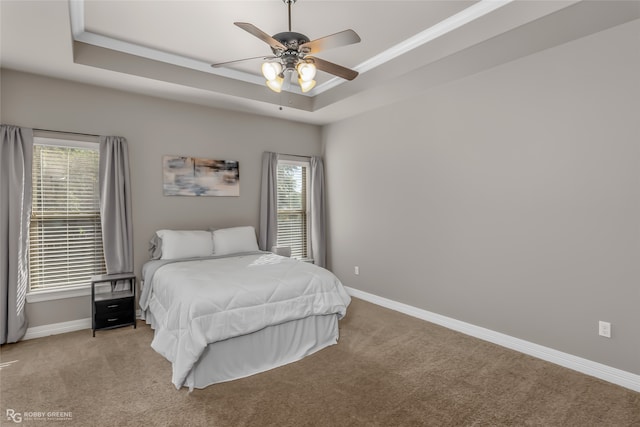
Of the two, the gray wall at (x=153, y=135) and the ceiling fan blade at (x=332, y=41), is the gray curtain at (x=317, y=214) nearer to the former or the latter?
the gray wall at (x=153, y=135)

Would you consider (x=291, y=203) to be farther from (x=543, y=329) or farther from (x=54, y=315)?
(x=543, y=329)

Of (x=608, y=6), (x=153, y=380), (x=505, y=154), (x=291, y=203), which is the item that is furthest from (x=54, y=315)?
(x=608, y=6)

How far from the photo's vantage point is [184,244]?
156 inches

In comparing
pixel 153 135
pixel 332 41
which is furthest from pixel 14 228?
pixel 332 41

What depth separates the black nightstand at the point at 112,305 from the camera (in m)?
3.47

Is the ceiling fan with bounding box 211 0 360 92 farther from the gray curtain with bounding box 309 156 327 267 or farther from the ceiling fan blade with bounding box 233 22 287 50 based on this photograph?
the gray curtain with bounding box 309 156 327 267

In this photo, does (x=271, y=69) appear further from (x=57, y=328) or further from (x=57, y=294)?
(x=57, y=328)

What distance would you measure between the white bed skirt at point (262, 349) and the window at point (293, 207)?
2.38 metres

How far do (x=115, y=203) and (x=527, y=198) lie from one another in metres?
4.28

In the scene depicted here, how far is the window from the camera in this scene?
541cm

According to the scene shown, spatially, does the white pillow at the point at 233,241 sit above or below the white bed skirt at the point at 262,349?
above

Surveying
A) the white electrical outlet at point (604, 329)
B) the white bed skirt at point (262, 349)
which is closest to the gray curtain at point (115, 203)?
the white bed skirt at point (262, 349)

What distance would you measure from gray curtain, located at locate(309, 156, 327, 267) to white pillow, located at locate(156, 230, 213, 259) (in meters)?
1.81

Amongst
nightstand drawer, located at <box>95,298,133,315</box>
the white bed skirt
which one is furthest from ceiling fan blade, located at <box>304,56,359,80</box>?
nightstand drawer, located at <box>95,298,133,315</box>
